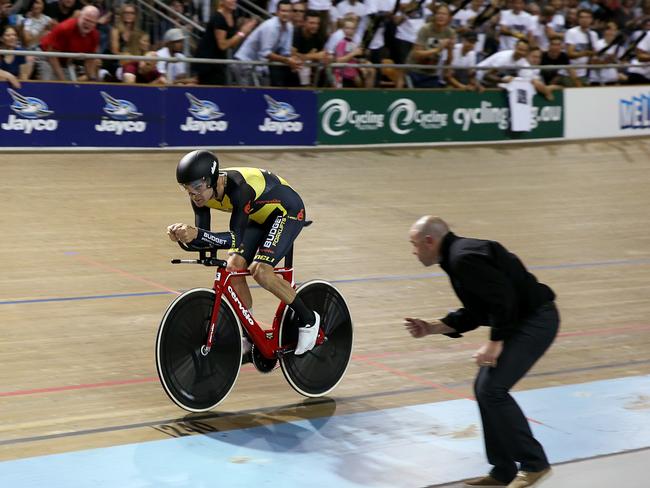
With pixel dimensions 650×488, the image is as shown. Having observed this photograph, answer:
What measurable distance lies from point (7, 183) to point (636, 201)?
7.56 m

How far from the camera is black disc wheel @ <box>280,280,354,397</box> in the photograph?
6.01m

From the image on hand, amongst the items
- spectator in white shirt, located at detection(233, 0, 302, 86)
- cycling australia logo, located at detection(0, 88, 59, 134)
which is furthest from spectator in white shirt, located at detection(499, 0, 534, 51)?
cycling australia logo, located at detection(0, 88, 59, 134)

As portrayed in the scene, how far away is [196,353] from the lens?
5.60 meters

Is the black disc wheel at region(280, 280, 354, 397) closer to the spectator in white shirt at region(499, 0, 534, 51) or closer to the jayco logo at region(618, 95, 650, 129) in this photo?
the spectator in white shirt at region(499, 0, 534, 51)

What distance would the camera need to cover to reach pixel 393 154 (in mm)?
14992

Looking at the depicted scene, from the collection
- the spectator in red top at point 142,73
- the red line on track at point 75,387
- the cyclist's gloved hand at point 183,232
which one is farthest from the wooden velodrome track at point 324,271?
the cyclist's gloved hand at point 183,232

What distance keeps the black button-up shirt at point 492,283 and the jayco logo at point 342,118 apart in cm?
1011

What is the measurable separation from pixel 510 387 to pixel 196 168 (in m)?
1.86

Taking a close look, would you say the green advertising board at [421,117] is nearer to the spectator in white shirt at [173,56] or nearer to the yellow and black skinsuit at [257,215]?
the spectator in white shirt at [173,56]

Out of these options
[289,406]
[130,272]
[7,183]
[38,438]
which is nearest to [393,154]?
[7,183]

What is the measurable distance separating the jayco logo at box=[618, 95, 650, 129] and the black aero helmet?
13731mm

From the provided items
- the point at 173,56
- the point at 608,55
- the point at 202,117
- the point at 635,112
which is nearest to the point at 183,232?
the point at 202,117

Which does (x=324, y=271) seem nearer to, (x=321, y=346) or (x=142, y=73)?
(x=321, y=346)

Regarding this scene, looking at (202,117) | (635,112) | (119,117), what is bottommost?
(635,112)
